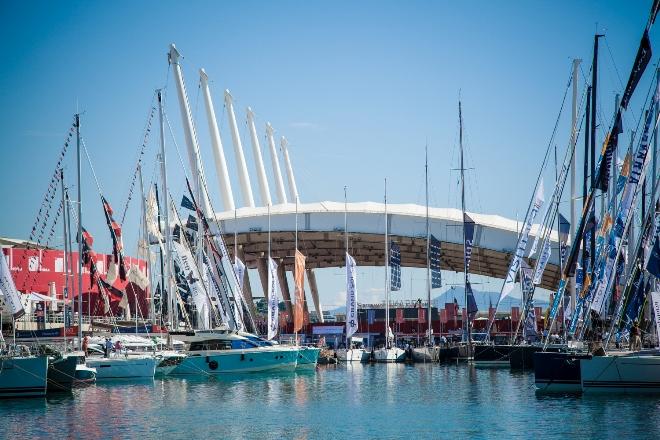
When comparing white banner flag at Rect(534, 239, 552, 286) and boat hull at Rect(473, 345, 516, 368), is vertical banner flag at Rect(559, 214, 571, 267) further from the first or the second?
boat hull at Rect(473, 345, 516, 368)

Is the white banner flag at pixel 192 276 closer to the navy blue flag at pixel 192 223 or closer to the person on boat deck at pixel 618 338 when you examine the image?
the navy blue flag at pixel 192 223

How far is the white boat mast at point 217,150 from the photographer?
8000cm

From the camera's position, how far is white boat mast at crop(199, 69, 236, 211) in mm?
80000

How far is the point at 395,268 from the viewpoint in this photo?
3059 inches

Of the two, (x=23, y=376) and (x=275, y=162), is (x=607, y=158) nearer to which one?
(x=23, y=376)

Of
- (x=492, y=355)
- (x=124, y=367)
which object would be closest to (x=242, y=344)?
(x=124, y=367)

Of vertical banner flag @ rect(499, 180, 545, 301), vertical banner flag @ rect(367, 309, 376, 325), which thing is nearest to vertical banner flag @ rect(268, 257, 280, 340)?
vertical banner flag @ rect(499, 180, 545, 301)

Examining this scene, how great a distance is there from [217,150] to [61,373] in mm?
39147

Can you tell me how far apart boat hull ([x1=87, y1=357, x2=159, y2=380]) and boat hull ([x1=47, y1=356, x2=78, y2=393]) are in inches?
283

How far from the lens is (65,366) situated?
143 ft

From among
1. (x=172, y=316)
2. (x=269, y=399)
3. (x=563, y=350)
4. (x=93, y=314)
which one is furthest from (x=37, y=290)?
(x=563, y=350)

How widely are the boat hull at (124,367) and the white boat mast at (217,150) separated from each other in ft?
100

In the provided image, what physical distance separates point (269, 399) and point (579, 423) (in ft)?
46.3

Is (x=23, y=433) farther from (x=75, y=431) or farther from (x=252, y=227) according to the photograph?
(x=252, y=227)
